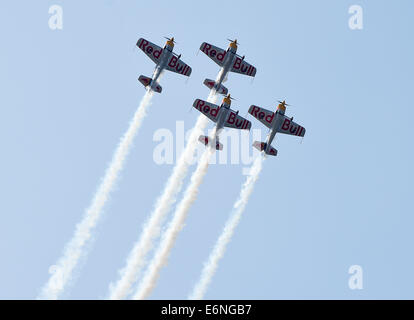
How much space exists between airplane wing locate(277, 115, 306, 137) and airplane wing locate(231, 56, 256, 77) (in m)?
14.7

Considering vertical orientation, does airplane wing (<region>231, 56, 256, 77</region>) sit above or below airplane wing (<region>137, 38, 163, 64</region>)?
above

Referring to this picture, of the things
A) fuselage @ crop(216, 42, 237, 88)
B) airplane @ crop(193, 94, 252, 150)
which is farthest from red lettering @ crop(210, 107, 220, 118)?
fuselage @ crop(216, 42, 237, 88)

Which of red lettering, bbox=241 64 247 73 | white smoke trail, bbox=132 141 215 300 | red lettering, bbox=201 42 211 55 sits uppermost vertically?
red lettering, bbox=201 42 211 55

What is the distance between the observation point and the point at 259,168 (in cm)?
14950

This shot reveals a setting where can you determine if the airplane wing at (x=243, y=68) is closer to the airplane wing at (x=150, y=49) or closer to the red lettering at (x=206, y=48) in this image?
the red lettering at (x=206, y=48)

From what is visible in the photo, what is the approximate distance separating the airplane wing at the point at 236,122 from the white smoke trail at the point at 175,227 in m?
4.77

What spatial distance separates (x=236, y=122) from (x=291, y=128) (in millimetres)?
10991

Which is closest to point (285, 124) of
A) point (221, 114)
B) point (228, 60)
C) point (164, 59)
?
point (221, 114)

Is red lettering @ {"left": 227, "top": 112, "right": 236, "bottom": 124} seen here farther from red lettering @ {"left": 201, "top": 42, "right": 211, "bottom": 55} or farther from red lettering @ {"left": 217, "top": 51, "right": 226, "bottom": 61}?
red lettering @ {"left": 201, "top": 42, "right": 211, "bottom": 55}

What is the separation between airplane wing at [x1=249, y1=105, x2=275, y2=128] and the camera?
15100 cm

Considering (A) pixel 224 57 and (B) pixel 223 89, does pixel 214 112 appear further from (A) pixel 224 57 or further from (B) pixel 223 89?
(A) pixel 224 57

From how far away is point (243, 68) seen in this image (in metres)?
162
